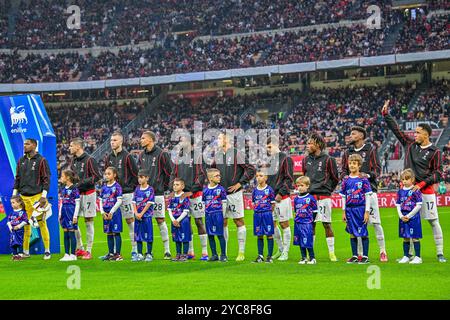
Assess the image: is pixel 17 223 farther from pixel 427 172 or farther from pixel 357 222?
pixel 427 172

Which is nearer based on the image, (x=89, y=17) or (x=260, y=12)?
(x=260, y=12)

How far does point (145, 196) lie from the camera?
1678 centimetres

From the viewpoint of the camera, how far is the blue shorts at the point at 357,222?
49.8 ft

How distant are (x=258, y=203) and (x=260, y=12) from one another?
45.8m

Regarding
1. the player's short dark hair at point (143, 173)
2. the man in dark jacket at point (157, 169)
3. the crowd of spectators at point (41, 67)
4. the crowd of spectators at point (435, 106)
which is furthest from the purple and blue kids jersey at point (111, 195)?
the crowd of spectators at point (41, 67)

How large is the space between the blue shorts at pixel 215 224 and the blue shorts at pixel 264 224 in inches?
27.7

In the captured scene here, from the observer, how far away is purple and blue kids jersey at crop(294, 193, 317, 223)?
606 inches

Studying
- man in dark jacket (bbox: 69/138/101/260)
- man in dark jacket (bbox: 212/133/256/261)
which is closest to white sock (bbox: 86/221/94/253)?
man in dark jacket (bbox: 69/138/101/260)

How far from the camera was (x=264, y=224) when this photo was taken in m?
16.0

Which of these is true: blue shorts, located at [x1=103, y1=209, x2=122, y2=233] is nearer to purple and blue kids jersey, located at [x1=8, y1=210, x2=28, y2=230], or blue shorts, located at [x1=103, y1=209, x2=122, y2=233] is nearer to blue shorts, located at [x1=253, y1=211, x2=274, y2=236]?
purple and blue kids jersey, located at [x1=8, y1=210, x2=28, y2=230]

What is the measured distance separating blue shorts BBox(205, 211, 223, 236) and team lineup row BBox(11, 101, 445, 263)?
0.06 feet
